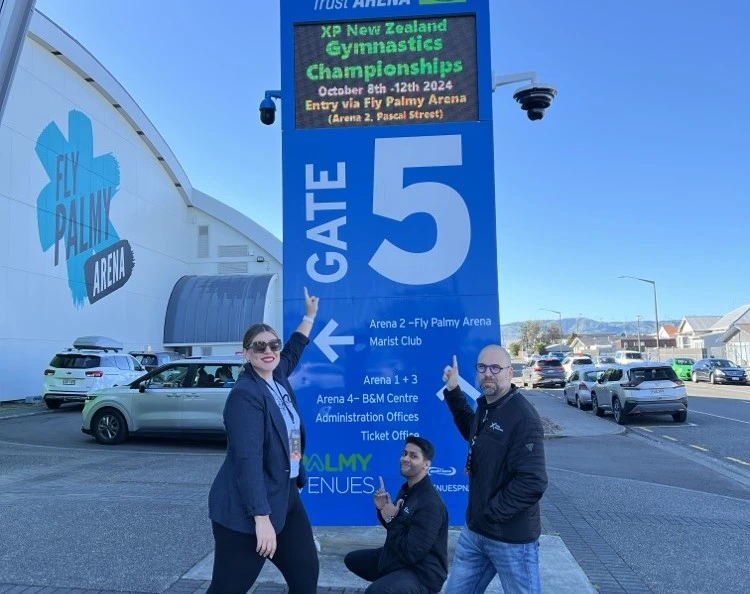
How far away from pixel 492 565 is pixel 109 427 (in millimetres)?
10222

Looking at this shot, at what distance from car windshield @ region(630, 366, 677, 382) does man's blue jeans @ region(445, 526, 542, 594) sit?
1456 centimetres

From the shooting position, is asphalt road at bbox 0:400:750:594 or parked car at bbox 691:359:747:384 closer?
asphalt road at bbox 0:400:750:594

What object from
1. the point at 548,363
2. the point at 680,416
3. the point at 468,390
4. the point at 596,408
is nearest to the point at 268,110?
the point at 468,390

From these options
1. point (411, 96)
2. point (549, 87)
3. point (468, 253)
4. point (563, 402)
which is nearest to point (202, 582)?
point (468, 253)

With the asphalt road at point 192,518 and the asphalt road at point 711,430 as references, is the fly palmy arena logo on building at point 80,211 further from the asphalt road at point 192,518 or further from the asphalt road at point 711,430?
the asphalt road at point 711,430

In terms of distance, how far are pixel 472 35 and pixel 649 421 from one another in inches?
582

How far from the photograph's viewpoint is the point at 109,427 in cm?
1173

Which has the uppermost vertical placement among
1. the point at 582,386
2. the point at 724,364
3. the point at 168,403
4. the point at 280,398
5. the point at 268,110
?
the point at 268,110

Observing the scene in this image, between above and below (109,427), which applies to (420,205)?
above

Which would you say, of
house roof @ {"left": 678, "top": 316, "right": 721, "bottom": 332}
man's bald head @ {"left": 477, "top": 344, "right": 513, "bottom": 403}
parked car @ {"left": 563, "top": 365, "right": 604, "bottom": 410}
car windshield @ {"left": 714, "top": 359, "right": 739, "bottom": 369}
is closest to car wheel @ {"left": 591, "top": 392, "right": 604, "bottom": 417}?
parked car @ {"left": 563, "top": 365, "right": 604, "bottom": 410}

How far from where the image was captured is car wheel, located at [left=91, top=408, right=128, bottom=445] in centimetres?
1171

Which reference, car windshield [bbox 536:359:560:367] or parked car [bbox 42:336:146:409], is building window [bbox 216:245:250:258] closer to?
car windshield [bbox 536:359:560:367]

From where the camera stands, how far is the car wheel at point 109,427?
1171cm

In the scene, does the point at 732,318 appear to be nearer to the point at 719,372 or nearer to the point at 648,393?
the point at 719,372
